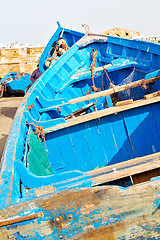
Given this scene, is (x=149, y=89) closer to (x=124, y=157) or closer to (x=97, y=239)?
(x=124, y=157)

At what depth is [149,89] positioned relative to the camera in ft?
13.9

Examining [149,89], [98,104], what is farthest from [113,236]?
[98,104]

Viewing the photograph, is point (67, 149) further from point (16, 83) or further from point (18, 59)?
point (18, 59)

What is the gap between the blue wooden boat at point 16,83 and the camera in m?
11.3

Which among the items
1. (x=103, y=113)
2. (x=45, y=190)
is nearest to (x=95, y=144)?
(x=103, y=113)

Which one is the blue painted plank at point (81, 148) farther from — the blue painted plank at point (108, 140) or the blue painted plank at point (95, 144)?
the blue painted plank at point (108, 140)

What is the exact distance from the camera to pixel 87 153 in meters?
3.50

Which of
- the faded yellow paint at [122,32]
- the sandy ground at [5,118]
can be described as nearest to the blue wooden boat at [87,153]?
the sandy ground at [5,118]

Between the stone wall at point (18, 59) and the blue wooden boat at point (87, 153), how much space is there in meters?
8.10

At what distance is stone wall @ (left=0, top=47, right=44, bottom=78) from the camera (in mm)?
13547

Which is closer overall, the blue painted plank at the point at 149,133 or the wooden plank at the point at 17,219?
the wooden plank at the point at 17,219

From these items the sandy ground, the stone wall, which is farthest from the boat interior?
the stone wall

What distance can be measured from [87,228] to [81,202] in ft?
0.74

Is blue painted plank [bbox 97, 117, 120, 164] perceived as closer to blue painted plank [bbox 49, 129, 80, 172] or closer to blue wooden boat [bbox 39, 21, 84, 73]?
blue painted plank [bbox 49, 129, 80, 172]
